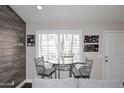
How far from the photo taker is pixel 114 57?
4.97 meters

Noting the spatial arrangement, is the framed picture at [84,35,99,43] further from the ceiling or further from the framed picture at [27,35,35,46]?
the framed picture at [27,35,35,46]

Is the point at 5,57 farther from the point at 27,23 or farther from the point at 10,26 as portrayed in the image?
the point at 27,23

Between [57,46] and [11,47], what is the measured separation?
5.30 feet

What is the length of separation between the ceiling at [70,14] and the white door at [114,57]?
0.54 metres

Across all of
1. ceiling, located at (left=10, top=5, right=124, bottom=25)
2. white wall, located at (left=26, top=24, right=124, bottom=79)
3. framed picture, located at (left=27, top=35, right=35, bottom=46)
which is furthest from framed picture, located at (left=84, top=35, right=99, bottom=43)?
framed picture, located at (left=27, top=35, right=35, bottom=46)

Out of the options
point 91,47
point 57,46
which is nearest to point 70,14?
point 57,46

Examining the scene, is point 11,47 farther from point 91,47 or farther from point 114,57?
point 114,57

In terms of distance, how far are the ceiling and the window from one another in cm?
41

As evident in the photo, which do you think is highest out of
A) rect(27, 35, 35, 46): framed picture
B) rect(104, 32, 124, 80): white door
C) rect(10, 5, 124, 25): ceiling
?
rect(10, 5, 124, 25): ceiling

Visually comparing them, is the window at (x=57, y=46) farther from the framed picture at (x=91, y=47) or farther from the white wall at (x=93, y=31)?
the framed picture at (x=91, y=47)

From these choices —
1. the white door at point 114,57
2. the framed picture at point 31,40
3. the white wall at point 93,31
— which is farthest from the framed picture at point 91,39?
the framed picture at point 31,40

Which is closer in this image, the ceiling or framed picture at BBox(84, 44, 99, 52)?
the ceiling

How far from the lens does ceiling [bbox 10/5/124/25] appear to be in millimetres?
3926

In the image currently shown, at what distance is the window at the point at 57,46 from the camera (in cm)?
495
